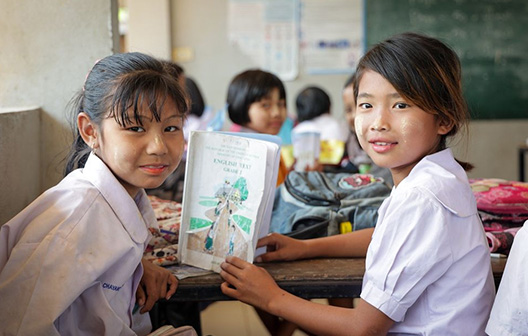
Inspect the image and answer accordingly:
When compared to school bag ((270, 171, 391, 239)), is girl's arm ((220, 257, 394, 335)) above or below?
below

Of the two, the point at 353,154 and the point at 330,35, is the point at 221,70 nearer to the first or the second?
the point at 330,35

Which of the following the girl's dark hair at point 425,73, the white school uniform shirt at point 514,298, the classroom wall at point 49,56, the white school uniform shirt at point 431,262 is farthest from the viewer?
the classroom wall at point 49,56

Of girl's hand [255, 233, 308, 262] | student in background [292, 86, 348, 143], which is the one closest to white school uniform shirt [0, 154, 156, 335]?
girl's hand [255, 233, 308, 262]

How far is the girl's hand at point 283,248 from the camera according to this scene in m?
1.54

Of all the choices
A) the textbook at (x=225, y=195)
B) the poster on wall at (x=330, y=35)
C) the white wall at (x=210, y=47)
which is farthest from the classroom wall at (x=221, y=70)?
the textbook at (x=225, y=195)

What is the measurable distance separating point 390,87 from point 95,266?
729mm

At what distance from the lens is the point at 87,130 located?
141cm

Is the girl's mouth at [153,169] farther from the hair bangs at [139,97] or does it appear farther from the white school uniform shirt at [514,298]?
the white school uniform shirt at [514,298]

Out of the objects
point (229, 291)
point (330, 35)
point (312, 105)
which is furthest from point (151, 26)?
point (229, 291)

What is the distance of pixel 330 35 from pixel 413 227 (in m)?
4.80

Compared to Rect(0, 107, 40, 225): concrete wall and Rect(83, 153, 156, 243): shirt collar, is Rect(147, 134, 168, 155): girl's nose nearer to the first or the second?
Rect(83, 153, 156, 243): shirt collar

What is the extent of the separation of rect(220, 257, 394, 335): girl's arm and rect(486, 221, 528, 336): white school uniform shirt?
214 millimetres

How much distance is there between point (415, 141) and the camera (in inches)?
52.7

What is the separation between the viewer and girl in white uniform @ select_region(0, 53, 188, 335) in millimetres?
1115
